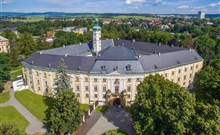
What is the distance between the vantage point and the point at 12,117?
1795 inches

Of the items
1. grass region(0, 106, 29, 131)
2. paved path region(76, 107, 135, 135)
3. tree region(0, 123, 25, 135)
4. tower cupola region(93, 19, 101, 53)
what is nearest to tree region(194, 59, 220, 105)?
paved path region(76, 107, 135, 135)

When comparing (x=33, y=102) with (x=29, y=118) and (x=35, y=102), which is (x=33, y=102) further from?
(x=29, y=118)

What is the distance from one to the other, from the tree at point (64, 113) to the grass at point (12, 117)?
10.2 metres

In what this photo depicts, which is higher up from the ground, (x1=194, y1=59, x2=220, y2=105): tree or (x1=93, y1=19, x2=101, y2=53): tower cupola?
(x1=93, y1=19, x2=101, y2=53): tower cupola

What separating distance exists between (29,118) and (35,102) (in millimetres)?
8379

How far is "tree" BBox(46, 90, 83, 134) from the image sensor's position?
35.9 m

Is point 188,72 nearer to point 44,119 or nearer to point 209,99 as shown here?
point 209,99

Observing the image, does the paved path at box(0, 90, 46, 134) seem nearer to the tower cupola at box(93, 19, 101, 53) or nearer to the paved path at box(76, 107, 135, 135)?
the paved path at box(76, 107, 135, 135)

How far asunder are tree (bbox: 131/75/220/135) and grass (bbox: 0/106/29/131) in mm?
25578

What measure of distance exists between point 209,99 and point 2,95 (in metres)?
55.7

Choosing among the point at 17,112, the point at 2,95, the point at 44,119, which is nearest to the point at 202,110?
the point at 44,119

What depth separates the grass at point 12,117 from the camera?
42.6 meters

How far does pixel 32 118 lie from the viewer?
45.0 metres

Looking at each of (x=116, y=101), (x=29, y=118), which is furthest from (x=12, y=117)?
(x=116, y=101)
